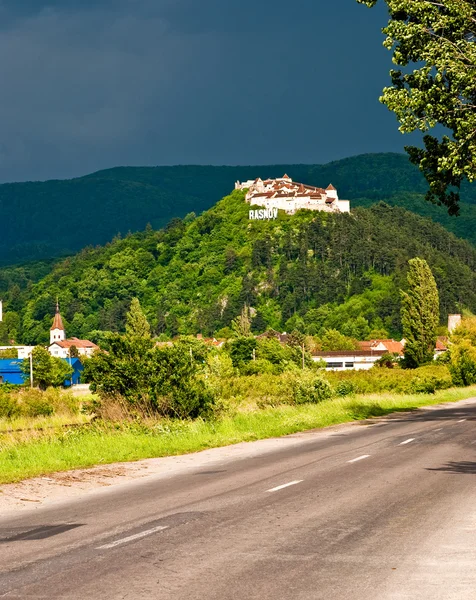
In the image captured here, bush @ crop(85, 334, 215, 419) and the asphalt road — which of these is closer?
the asphalt road

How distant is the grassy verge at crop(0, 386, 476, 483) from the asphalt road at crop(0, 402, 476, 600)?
300 cm

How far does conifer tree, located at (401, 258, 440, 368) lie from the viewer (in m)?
115

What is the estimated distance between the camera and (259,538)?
36.6 feet

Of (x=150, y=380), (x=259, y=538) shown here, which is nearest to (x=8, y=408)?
(x=150, y=380)

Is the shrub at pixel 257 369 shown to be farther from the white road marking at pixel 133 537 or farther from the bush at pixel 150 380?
the white road marking at pixel 133 537

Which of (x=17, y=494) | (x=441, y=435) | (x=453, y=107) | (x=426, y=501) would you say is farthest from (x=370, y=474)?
(x=453, y=107)

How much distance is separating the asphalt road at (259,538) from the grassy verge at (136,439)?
300 cm

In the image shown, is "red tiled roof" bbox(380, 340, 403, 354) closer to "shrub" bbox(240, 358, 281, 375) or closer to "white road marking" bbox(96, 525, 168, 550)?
"shrub" bbox(240, 358, 281, 375)

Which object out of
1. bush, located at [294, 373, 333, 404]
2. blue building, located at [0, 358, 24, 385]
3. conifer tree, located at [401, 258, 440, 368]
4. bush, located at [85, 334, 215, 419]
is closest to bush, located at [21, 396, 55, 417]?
bush, located at [294, 373, 333, 404]

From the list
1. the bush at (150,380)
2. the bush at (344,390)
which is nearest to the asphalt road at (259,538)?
the bush at (150,380)

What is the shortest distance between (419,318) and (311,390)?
71.4 meters

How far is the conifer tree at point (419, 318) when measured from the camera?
115 metres

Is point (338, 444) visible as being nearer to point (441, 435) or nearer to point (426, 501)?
point (441, 435)

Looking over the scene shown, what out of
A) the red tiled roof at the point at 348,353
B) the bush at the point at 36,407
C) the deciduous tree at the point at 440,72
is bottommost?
the bush at the point at 36,407
